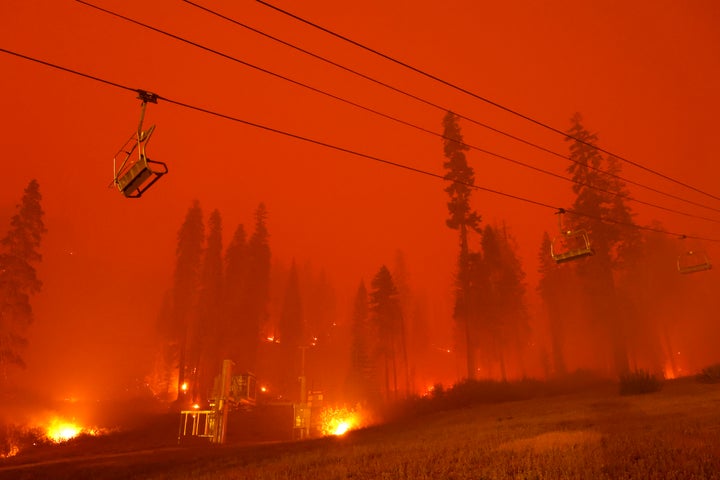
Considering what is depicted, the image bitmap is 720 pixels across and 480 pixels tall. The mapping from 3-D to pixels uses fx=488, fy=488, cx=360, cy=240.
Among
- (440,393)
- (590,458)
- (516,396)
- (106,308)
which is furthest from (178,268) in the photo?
(106,308)

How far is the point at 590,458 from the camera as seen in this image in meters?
9.50

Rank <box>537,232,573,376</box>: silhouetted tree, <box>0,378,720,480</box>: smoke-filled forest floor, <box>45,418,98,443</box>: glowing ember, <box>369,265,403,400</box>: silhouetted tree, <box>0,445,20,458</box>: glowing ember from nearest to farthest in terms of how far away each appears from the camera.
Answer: <box>0,378,720,480</box>: smoke-filled forest floor, <box>0,445,20,458</box>: glowing ember, <box>45,418,98,443</box>: glowing ember, <box>369,265,403,400</box>: silhouetted tree, <box>537,232,573,376</box>: silhouetted tree

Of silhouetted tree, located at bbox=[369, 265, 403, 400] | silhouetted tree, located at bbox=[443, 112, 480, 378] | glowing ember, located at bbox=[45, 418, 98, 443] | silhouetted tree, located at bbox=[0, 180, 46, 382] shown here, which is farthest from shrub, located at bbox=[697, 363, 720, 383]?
silhouetted tree, located at bbox=[0, 180, 46, 382]

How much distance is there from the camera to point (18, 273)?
36.9m

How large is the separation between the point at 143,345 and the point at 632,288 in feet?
263

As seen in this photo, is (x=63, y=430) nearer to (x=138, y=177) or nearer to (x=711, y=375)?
(x=138, y=177)

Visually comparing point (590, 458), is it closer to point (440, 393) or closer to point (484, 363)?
point (440, 393)

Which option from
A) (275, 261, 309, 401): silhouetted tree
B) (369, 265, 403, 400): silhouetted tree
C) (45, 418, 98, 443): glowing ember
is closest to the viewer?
(45, 418, 98, 443): glowing ember

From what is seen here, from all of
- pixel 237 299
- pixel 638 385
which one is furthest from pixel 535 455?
pixel 237 299

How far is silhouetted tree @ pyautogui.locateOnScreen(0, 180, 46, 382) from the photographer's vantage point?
36312 millimetres

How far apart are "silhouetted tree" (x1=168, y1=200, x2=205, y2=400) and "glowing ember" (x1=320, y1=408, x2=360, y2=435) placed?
71.5 feet

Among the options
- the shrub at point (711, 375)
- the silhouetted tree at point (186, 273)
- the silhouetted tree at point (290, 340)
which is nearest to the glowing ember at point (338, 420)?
the shrub at point (711, 375)

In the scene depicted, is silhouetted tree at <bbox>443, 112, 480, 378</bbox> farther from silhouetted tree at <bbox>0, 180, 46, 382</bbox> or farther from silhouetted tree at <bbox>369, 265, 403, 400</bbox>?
silhouetted tree at <bbox>0, 180, 46, 382</bbox>

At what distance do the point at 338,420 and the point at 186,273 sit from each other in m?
27.0
